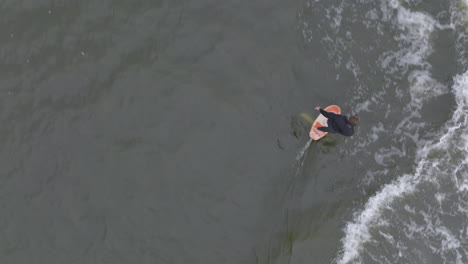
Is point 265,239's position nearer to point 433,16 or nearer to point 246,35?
point 246,35

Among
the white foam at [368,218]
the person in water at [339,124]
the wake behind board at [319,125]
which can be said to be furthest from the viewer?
the wake behind board at [319,125]

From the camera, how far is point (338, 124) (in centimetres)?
1106

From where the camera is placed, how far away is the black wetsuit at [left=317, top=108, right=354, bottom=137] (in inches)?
434

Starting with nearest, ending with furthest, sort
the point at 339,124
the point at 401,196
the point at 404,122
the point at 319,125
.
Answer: the point at 339,124 < the point at 401,196 < the point at 319,125 < the point at 404,122

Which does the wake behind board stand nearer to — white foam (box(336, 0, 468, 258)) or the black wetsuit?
the black wetsuit

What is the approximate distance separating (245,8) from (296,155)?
174 inches

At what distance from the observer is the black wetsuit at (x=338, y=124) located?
11.0 m

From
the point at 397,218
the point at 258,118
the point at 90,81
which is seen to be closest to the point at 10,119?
the point at 90,81

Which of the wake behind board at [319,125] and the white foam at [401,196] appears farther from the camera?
the wake behind board at [319,125]

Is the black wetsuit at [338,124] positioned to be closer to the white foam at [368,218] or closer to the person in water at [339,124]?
the person in water at [339,124]

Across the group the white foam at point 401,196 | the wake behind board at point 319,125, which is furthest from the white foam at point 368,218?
the wake behind board at point 319,125

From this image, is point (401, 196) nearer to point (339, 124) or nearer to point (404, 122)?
point (404, 122)

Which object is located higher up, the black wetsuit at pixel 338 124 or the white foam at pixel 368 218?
the black wetsuit at pixel 338 124

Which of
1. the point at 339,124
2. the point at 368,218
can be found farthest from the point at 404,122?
the point at 368,218
